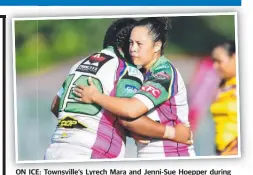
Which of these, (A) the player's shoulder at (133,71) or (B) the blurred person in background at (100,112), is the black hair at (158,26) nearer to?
(B) the blurred person in background at (100,112)

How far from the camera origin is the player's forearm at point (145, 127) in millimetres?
4652

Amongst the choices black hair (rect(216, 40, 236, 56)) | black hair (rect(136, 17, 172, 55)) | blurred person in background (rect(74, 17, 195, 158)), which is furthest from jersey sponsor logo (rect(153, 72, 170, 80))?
black hair (rect(216, 40, 236, 56))

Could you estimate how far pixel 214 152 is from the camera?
4695 mm

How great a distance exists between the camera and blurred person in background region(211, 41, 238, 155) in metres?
4.69

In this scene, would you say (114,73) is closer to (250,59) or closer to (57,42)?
(57,42)

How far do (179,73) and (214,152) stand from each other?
53 cm

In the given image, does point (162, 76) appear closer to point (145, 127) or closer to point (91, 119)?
point (145, 127)

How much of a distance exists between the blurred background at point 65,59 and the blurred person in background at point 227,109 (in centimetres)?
4

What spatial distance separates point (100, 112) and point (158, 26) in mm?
631

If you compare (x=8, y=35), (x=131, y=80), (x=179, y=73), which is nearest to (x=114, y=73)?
(x=131, y=80)

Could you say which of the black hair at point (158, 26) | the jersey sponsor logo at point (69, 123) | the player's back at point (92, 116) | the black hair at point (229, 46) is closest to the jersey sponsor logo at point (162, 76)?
the black hair at point (158, 26)

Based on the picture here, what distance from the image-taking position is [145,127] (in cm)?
466

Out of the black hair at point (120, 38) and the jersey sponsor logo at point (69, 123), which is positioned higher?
the black hair at point (120, 38)

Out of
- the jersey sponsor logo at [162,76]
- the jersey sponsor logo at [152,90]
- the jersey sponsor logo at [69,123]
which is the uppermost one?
the jersey sponsor logo at [162,76]
